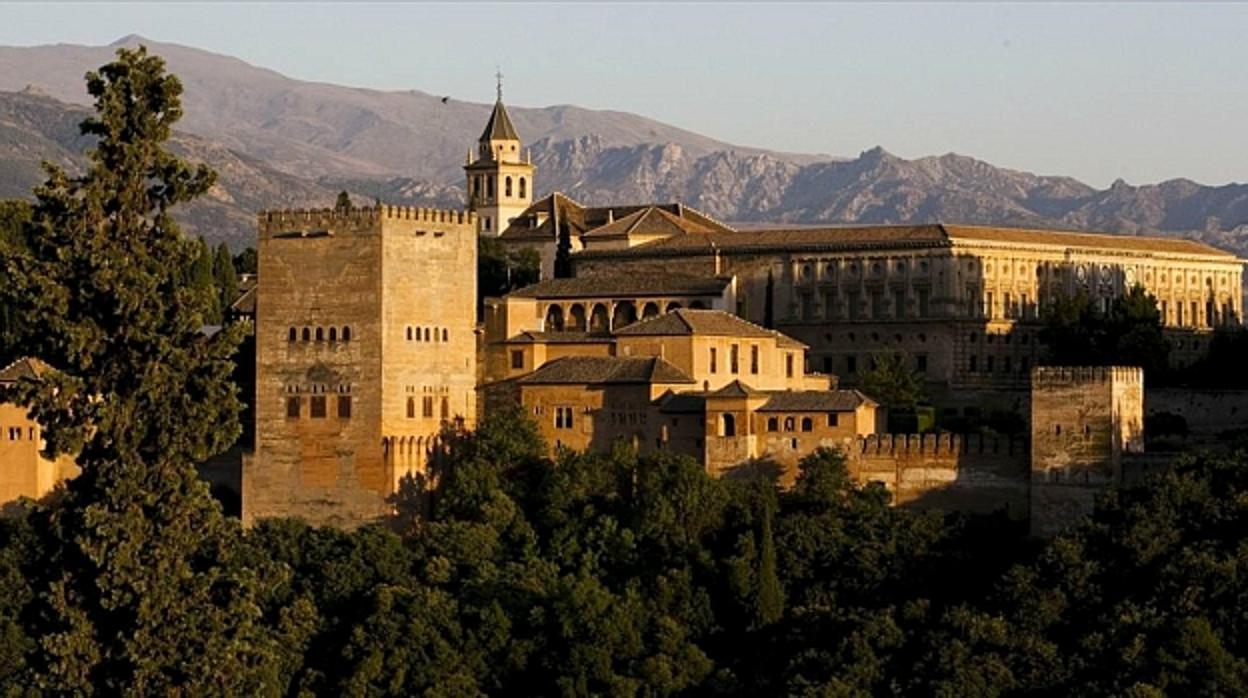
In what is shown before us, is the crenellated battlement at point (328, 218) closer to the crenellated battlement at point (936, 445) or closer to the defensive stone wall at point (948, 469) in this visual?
the defensive stone wall at point (948, 469)

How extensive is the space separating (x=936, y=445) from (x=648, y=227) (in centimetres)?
2800

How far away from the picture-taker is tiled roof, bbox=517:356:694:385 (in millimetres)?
65688

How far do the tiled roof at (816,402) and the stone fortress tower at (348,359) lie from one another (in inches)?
294

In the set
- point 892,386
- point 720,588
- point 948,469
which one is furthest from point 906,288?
point 720,588

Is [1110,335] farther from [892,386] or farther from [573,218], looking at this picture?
[573,218]

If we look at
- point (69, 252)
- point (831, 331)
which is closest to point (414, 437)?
point (831, 331)

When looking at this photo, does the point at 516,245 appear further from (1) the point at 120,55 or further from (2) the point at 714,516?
(1) the point at 120,55

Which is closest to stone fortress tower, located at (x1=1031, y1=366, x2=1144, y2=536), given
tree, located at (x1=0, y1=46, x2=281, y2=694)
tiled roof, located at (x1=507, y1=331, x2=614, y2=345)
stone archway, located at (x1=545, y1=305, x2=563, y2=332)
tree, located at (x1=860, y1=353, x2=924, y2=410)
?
tree, located at (x1=860, y1=353, x2=924, y2=410)

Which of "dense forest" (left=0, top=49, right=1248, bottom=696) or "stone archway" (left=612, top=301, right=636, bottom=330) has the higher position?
"stone archway" (left=612, top=301, right=636, bottom=330)

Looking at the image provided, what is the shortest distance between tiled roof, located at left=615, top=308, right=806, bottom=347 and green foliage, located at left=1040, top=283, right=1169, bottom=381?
31.7ft

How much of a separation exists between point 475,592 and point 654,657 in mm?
5021

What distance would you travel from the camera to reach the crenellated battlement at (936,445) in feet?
201

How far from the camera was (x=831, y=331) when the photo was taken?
83812 mm

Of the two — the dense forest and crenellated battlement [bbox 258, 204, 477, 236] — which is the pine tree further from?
the dense forest
